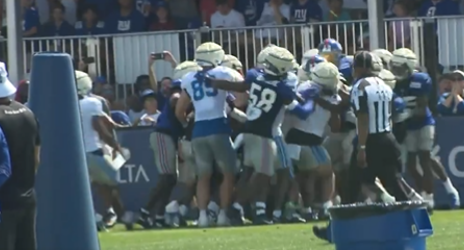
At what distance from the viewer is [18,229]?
9500 millimetres

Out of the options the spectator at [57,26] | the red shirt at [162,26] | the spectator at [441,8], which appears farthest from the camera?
the spectator at [57,26]

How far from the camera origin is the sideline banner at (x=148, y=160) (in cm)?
1817

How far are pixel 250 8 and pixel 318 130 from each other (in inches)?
206

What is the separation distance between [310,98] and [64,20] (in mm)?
6254

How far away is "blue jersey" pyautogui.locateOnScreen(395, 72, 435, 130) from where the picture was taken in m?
17.0

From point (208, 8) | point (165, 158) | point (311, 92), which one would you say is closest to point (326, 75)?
point (311, 92)

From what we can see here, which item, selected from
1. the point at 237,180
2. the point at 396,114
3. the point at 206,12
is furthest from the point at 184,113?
the point at 206,12

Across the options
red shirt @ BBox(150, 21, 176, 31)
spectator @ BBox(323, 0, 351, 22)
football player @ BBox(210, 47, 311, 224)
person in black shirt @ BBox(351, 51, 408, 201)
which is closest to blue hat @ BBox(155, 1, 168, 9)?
red shirt @ BBox(150, 21, 176, 31)

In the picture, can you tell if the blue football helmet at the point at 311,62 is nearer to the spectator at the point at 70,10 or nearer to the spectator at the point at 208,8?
the spectator at the point at 208,8

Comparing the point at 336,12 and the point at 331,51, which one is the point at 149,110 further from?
the point at 336,12

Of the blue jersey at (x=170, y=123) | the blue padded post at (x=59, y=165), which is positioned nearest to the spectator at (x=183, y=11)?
the blue jersey at (x=170, y=123)

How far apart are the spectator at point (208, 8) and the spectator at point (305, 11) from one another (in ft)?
3.20

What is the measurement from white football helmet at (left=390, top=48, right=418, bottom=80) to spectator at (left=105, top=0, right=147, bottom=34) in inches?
207

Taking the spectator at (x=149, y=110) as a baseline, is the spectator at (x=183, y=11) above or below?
above
